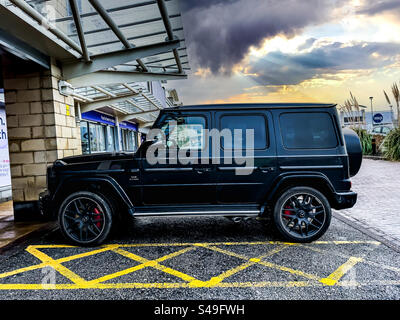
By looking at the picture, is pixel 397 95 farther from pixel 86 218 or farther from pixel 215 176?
pixel 86 218

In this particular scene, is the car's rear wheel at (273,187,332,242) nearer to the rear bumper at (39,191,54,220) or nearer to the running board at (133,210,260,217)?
the running board at (133,210,260,217)

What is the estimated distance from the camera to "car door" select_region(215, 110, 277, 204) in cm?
421

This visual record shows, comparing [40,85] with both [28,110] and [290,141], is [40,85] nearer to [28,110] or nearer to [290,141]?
[28,110]

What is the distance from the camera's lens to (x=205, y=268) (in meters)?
3.42

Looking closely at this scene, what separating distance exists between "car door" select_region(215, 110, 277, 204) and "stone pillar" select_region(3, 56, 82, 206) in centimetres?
379

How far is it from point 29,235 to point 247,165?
13.0 feet

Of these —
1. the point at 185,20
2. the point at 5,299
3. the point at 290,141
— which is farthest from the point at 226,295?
the point at 185,20

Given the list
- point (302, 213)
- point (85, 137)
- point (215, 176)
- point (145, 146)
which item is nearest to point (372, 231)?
point (302, 213)

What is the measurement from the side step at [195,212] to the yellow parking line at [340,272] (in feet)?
4.10

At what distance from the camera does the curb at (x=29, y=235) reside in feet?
14.4

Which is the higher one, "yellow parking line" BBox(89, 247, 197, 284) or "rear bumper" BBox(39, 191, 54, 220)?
"rear bumper" BBox(39, 191, 54, 220)

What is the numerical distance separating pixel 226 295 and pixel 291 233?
1826 mm

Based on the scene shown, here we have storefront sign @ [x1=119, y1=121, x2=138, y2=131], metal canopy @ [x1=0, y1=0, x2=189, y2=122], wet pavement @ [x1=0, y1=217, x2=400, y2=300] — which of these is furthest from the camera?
storefront sign @ [x1=119, y1=121, x2=138, y2=131]

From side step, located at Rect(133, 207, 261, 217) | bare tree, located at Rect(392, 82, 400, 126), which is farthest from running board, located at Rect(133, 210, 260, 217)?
bare tree, located at Rect(392, 82, 400, 126)
